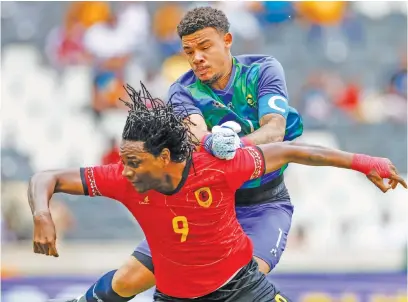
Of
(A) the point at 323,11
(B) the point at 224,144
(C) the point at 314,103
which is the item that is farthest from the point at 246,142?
(A) the point at 323,11

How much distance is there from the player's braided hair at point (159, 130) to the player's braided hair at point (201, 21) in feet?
3.20

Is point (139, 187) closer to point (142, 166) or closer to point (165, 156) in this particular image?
point (142, 166)

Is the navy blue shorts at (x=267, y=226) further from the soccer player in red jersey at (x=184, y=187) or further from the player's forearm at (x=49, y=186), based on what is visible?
the player's forearm at (x=49, y=186)

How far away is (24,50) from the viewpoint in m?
13.7

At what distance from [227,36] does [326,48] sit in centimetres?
779

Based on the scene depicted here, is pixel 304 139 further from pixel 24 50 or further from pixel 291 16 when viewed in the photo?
pixel 24 50

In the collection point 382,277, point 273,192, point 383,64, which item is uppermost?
point 383,64

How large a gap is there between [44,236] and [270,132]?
1.73 metres

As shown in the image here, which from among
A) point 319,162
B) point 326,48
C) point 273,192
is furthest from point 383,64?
point 319,162

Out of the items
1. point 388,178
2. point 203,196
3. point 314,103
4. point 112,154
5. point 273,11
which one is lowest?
point 203,196

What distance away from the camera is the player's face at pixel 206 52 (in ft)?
19.4

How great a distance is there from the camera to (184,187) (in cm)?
497

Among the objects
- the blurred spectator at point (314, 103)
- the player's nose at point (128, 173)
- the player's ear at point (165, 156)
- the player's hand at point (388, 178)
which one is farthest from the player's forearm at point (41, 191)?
the blurred spectator at point (314, 103)

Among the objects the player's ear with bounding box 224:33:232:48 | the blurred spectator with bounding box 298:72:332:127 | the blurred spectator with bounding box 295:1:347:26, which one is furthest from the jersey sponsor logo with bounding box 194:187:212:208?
the blurred spectator with bounding box 295:1:347:26
